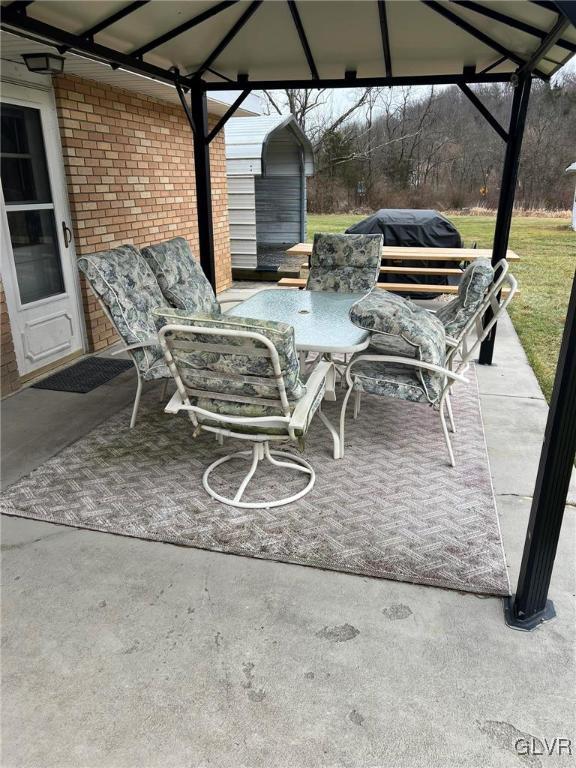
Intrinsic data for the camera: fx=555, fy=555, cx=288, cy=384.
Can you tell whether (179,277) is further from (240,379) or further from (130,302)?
(240,379)

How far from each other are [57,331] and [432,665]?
3.93 meters

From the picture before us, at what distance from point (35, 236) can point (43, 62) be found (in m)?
1.25

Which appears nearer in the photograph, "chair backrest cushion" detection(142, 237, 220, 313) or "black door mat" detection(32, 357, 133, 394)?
"chair backrest cushion" detection(142, 237, 220, 313)

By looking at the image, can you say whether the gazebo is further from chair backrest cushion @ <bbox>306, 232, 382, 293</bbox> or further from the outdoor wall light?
chair backrest cushion @ <bbox>306, 232, 382, 293</bbox>

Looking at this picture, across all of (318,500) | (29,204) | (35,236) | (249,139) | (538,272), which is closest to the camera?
(318,500)

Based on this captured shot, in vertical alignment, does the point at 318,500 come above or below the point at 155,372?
below

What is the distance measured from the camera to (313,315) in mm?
3621

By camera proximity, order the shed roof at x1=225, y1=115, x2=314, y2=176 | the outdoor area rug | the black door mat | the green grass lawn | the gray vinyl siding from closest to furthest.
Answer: the outdoor area rug, the black door mat, the green grass lawn, the shed roof at x1=225, y1=115, x2=314, y2=176, the gray vinyl siding

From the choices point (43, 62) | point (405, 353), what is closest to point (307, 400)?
point (405, 353)

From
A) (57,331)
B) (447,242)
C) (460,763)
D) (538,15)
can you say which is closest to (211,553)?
(460,763)

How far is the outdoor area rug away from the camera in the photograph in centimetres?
231

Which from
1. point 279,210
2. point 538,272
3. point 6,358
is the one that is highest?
point 279,210

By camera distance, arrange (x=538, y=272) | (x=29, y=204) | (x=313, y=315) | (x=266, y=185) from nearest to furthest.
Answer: (x=313, y=315) → (x=29, y=204) → (x=538, y=272) → (x=266, y=185)

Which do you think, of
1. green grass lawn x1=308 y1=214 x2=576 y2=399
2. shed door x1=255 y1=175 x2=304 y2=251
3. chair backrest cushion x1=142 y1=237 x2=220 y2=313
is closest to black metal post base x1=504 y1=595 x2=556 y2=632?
green grass lawn x1=308 y1=214 x2=576 y2=399
